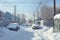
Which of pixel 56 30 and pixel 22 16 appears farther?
pixel 22 16

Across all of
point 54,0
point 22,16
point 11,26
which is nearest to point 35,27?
point 11,26

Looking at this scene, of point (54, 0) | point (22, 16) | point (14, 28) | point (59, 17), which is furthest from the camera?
point (22, 16)

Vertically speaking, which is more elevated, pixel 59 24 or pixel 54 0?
pixel 54 0

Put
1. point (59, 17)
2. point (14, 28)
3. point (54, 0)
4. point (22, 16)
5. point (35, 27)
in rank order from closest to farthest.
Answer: point (59, 17)
point (54, 0)
point (14, 28)
point (35, 27)
point (22, 16)

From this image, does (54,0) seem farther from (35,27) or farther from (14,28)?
(35,27)

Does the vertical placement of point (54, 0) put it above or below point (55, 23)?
above

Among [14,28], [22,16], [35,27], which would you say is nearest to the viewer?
[14,28]

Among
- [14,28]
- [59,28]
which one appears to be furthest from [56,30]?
[14,28]

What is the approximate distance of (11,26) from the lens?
34969 millimetres

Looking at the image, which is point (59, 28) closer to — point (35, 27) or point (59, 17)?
point (59, 17)

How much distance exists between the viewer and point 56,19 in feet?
85.4

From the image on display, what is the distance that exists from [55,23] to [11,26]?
1088 cm

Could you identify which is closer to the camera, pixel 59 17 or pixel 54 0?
pixel 59 17

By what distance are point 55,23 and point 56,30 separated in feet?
3.28
